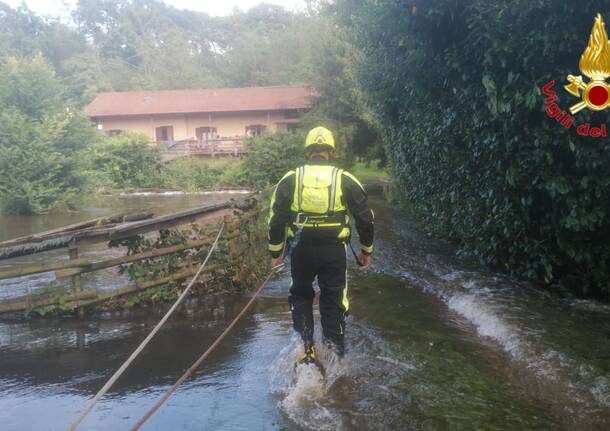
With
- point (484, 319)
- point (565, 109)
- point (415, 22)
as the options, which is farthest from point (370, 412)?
point (415, 22)

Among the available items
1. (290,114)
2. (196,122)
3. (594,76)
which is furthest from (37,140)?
(290,114)

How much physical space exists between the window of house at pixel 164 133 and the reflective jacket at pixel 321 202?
146 ft

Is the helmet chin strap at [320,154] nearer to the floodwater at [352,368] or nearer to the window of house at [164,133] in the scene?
the floodwater at [352,368]

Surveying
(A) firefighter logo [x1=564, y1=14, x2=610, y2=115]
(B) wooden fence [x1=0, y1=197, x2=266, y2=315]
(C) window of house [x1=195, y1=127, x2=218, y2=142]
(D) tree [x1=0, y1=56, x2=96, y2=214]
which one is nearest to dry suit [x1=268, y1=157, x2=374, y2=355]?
(A) firefighter logo [x1=564, y1=14, x2=610, y2=115]

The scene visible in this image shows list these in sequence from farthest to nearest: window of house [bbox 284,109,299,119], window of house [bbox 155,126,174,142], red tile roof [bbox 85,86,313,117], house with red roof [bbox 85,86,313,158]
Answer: window of house [bbox 155,126,174,142]
window of house [bbox 284,109,299,119]
house with red roof [bbox 85,86,313,158]
red tile roof [bbox 85,86,313,117]

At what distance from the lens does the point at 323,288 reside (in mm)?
4871

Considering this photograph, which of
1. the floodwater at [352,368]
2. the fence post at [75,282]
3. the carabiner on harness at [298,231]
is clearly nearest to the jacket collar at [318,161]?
the carabiner on harness at [298,231]

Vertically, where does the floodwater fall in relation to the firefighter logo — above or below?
below

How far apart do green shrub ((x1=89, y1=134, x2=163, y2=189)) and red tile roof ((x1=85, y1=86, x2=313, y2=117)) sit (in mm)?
10761

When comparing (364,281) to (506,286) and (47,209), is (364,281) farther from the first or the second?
(47,209)

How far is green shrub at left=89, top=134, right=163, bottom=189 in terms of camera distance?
3428cm

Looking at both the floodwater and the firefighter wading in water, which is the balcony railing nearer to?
the floodwater

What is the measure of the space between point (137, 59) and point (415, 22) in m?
79.0

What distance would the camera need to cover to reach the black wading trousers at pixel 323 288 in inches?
186
